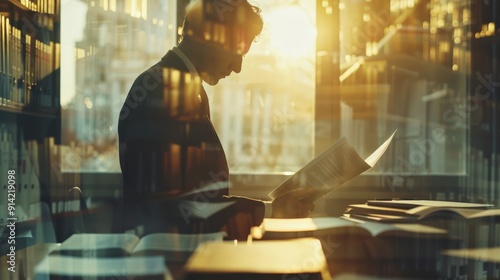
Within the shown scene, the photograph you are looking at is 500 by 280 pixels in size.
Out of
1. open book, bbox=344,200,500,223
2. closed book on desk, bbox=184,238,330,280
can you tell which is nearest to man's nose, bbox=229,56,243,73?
open book, bbox=344,200,500,223

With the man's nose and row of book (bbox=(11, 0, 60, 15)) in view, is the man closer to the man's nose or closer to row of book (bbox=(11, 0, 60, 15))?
the man's nose

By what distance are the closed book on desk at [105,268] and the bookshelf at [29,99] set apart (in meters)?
0.40

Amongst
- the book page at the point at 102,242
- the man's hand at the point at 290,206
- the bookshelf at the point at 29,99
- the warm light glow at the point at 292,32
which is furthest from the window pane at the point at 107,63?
the man's hand at the point at 290,206

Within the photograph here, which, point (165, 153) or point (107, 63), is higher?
point (107, 63)

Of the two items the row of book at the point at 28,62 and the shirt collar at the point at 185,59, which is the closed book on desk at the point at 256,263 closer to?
the shirt collar at the point at 185,59

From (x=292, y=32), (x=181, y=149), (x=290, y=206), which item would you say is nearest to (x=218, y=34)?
(x=181, y=149)

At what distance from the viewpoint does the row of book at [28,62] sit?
1.57 metres

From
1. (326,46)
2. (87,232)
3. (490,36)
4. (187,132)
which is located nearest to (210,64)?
(187,132)

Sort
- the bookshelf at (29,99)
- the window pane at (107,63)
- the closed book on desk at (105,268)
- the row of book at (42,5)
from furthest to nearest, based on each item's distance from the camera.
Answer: the window pane at (107,63)
the row of book at (42,5)
the bookshelf at (29,99)
the closed book on desk at (105,268)

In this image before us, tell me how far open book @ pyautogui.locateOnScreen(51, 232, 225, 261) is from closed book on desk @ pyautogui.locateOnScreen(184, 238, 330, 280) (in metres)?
0.32

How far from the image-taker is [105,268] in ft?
4.30

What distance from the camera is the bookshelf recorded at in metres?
1.61

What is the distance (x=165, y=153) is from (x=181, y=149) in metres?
0.06

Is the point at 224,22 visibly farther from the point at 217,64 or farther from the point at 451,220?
Result: the point at 451,220
